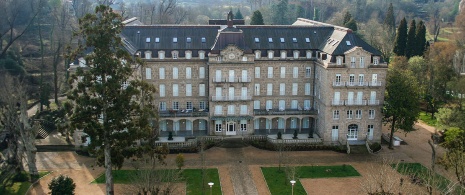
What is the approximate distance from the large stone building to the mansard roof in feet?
0.43

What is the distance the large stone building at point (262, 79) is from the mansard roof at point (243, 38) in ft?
0.43

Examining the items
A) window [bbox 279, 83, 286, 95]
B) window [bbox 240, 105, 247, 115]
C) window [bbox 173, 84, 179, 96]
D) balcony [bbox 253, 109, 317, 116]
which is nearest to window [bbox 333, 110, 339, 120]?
balcony [bbox 253, 109, 317, 116]

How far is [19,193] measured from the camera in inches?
1713

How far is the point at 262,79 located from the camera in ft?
201

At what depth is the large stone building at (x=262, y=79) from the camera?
5734 centimetres

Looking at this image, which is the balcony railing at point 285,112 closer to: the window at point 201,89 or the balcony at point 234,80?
the balcony at point 234,80

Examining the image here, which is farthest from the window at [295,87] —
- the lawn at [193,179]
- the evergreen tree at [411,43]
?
the evergreen tree at [411,43]

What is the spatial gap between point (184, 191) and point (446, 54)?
57.1 m

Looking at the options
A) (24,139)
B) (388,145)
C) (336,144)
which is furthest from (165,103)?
(388,145)

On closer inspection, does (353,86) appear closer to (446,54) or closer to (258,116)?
(258,116)

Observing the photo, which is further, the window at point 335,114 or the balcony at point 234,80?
the balcony at point 234,80

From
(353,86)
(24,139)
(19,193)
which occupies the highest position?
(353,86)

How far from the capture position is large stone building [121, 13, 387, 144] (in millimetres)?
57344

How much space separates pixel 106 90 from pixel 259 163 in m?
22.2
